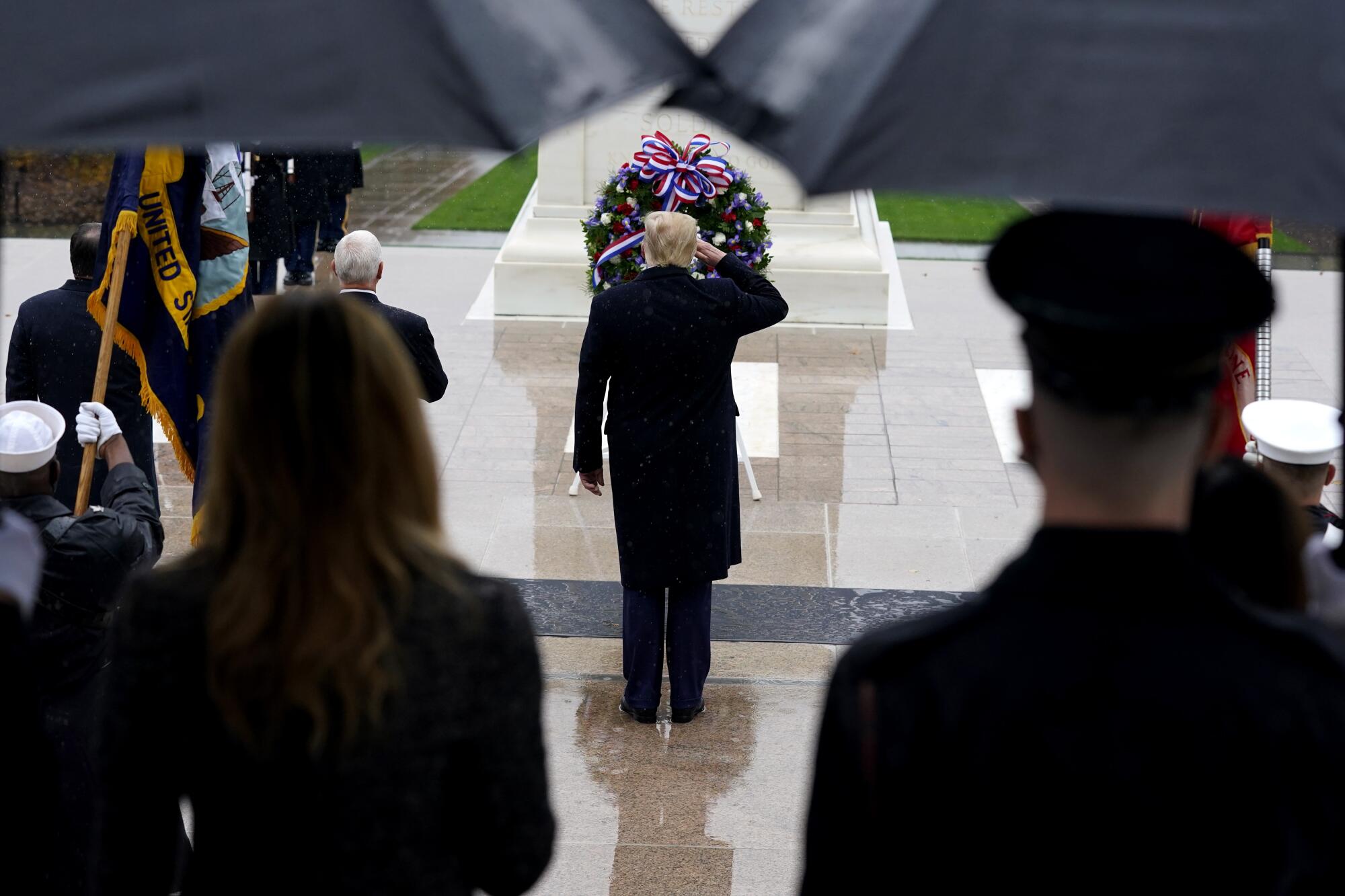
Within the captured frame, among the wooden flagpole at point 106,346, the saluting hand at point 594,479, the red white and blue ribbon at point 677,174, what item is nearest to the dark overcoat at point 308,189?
the red white and blue ribbon at point 677,174


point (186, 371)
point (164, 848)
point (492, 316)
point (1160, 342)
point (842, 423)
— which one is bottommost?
point (492, 316)

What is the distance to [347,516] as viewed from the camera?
6.68ft

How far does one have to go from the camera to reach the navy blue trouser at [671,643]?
5672mm

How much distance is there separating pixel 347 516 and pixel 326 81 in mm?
572

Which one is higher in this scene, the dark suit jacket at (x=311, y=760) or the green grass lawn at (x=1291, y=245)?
the dark suit jacket at (x=311, y=760)

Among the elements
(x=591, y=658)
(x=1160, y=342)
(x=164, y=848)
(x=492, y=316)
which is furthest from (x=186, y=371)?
(x=492, y=316)

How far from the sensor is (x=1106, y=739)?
1.72 meters

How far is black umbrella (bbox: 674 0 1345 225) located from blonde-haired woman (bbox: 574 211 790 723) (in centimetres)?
334

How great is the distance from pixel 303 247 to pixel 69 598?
9687 millimetres

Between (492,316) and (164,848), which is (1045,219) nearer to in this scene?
(164,848)

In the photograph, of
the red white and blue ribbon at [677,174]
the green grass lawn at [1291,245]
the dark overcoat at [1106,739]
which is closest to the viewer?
the dark overcoat at [1106,739]

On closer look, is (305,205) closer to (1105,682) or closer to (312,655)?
(312,655)

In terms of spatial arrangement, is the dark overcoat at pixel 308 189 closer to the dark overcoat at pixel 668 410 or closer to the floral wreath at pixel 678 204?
the floral wreath at pixel 678 204

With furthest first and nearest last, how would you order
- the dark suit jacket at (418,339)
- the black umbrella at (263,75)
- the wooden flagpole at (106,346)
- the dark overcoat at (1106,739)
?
1. the dark suit jacket at (418,339)
2. the wooden flagpole at (106,346)
3. the black umbrella at (263,75)
4. the dark overcoat at (1106,739)
